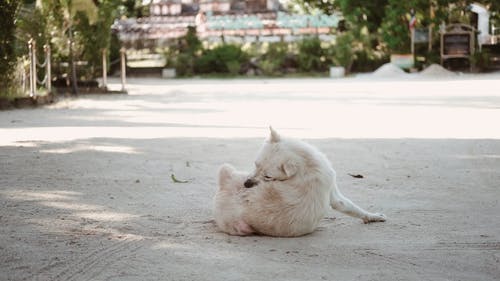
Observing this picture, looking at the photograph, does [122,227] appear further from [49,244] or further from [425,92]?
[425,92]

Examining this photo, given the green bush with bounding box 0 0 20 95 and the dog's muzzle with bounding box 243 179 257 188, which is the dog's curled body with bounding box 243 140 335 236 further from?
the green bush with bounding box 0 0 20 95

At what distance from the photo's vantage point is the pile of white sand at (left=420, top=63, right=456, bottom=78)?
102ft

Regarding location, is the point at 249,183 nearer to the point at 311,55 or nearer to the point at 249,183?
the point at 249,183

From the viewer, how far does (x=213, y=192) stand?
704cm

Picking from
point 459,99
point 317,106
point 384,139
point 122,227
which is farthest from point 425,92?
point 122,227

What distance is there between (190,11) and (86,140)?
4729 cm

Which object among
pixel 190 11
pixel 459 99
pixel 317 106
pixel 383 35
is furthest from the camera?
pixel 190 11

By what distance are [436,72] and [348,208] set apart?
Result: 2706 cm

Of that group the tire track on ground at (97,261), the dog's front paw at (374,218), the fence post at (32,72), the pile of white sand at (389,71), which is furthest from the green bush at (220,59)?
the tire track on ground at (97,261)

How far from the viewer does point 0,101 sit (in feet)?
56.0

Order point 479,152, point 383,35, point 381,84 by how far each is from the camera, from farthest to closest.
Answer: point 383,35 → point 381,84 → point 479,152

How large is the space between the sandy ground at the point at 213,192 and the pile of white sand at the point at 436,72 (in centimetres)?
1613

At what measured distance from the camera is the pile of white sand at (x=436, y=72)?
102ft

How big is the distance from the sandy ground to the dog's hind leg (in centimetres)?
8
